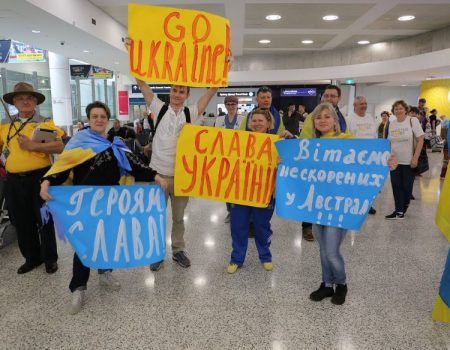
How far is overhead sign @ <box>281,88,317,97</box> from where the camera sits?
49.9 ft

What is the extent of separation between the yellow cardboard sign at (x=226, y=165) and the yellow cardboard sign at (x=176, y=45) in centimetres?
41

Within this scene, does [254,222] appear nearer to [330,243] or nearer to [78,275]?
[330,243]

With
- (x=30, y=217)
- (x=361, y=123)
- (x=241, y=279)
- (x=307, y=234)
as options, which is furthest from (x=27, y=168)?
(x=361, y=123)

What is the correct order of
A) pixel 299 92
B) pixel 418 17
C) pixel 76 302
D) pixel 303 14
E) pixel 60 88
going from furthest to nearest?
1. pixel 299 92
2. pixel 60 88
3. pixel 418 17
4. pixel 303 14
5. pixel 76 302

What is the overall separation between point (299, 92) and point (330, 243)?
13727mm

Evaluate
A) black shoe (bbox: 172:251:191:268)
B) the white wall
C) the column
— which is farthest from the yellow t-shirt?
the white wall

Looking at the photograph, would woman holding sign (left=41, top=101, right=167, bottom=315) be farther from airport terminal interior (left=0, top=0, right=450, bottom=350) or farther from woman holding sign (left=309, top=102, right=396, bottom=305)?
woman holding sign (left=309, top=102, right=396, bottom=305)

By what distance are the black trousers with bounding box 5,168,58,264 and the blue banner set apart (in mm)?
2003

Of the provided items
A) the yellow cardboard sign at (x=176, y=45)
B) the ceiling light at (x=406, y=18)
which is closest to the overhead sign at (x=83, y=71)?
the ceiling light at (x=406, y=18)

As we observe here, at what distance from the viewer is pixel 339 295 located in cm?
252

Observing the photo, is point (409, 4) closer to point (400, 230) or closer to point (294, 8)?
point (294, 8)

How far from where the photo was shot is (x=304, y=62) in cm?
1248

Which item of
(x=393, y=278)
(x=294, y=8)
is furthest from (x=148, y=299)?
(x=294, y=8)

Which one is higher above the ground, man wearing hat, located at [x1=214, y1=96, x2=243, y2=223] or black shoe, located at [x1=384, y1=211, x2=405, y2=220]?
man wearing hat, located at [x1=214, y1=96, x2=243, y2=223]
